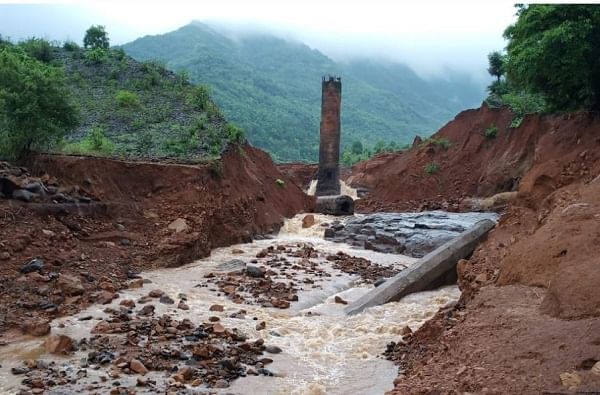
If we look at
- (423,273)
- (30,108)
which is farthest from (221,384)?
(30,108)

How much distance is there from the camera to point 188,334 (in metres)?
8.92

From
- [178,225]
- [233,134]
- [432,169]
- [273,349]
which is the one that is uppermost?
[233,134]

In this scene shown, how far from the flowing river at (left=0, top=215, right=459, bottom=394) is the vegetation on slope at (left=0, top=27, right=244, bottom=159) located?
5.09 metres

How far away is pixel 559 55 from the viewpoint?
1372cm

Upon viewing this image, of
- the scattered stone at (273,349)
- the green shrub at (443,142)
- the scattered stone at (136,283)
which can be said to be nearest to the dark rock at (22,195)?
the scattered stone at (136,283)

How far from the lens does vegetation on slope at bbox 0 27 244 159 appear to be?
14.0m

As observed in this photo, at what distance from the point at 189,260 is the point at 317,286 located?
3714mm

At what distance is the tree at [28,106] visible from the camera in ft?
44.8

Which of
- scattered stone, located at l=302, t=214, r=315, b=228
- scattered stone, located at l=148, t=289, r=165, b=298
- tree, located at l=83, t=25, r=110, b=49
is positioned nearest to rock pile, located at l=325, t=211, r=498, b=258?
scattered stone, located at l=302, t=214, r=315, b=228

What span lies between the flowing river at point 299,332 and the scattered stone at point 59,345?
110 mm

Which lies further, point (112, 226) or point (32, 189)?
point (112, 226)

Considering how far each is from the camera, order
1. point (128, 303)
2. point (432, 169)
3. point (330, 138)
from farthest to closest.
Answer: point (330, 138) < point (432, 169) < point (128, 303)

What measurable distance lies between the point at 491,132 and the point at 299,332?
26888 millimetres

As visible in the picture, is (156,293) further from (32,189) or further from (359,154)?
(359,154)
